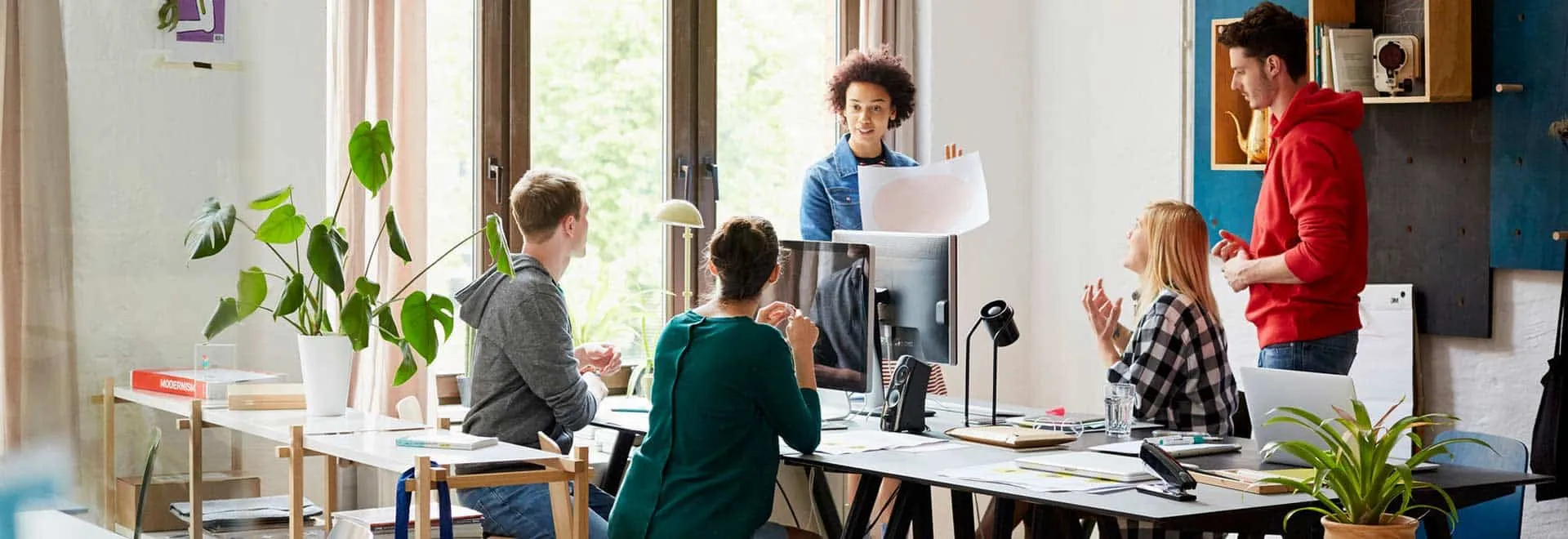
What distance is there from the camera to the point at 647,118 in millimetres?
4605

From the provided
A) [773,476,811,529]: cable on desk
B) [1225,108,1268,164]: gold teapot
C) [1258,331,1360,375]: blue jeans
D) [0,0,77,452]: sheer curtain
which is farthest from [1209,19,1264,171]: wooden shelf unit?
[0,0,77,452]: sheer curtain

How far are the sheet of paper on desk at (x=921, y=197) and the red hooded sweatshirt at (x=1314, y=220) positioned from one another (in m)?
0.73

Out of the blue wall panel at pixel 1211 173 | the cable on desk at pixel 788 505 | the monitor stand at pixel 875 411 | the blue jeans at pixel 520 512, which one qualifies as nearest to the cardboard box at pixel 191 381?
the blue jeans at pixel 520 512

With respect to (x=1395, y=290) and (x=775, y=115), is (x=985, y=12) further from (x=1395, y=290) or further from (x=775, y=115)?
(x=1395, y=290)

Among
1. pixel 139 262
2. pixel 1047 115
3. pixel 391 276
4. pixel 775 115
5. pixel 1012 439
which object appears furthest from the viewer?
pixel 1047 115

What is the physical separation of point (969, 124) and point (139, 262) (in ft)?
13.6

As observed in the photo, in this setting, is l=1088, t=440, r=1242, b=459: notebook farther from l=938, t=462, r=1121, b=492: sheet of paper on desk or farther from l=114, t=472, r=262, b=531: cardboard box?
l=114, t=472, r=262, b=531: cardboard box

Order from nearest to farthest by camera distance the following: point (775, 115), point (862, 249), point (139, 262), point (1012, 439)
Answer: point (139, 262), point (1012, 439), point (862, 249), point (775, 115)

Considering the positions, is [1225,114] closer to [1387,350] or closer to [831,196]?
[1387,350]

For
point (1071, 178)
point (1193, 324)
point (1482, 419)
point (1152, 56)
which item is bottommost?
point (1482, 419)

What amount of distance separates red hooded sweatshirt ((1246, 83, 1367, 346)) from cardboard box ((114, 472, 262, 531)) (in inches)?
90.4

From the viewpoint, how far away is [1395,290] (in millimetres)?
4043

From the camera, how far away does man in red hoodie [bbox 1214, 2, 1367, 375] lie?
3188 millimetres

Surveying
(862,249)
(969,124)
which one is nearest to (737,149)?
(969,124)
